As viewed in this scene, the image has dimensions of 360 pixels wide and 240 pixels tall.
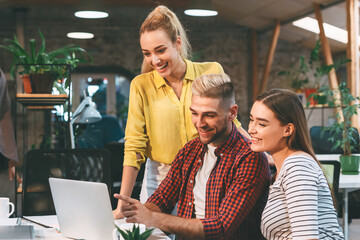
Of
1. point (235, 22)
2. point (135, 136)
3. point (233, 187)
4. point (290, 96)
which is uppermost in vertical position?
point (235, 22)

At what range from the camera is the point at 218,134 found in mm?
1935

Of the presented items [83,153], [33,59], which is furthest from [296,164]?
[33,59]

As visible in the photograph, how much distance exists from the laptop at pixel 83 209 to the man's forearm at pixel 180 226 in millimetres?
188

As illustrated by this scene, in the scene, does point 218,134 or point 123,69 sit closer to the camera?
point 218,134

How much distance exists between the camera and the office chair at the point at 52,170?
249 centimetres

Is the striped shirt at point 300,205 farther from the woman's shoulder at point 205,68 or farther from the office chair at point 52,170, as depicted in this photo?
the office chair at point 52,170

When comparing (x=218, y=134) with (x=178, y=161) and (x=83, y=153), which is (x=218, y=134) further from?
(x=83, y=153)

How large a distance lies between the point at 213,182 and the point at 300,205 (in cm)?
45

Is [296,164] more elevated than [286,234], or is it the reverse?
[296,164]

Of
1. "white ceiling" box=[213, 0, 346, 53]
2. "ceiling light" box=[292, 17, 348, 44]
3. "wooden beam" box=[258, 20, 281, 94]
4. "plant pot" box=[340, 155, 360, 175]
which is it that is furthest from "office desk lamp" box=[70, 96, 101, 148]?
"wooden beam" box=[258, 20, 281, 94]

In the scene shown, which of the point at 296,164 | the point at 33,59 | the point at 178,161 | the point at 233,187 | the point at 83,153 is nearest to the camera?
the point at 296,164

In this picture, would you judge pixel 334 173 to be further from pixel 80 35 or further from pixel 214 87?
pixel 80 35

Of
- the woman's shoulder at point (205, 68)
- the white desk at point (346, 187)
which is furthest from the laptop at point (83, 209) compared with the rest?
the white desk at point (346, 187)

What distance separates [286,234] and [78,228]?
25.7 inches
